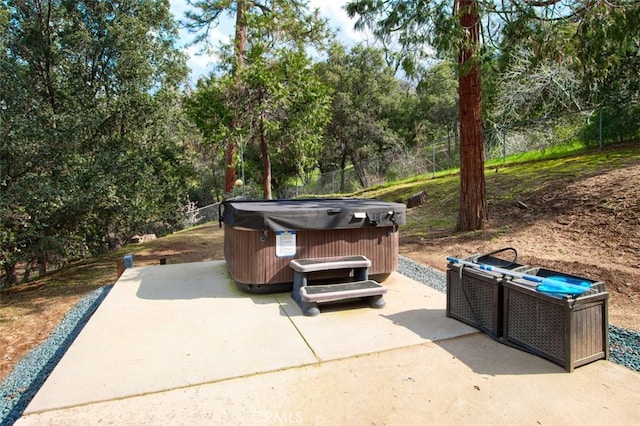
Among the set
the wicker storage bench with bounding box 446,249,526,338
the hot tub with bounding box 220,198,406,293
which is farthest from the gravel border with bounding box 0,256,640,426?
the hot tub with bounding box 220,198,406,293

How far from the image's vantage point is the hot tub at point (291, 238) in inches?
147

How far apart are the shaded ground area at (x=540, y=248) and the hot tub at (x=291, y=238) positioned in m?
1.76

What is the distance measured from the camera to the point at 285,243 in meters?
3.87

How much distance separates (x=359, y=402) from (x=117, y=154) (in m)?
7.08

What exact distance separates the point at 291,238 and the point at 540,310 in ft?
7.38

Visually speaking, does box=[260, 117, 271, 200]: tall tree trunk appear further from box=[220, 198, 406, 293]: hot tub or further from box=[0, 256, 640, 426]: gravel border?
box=[0, 256, 640, 426]: gravel border

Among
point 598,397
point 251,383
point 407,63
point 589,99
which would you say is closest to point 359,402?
point 251,383

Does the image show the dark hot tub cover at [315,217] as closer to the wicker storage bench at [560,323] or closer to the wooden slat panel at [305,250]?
the wooden slat panel at [305,250]

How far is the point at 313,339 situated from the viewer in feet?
9.28

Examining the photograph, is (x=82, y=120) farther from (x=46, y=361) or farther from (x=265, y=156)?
(x=46, y=361)

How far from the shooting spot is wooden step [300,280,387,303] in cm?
329

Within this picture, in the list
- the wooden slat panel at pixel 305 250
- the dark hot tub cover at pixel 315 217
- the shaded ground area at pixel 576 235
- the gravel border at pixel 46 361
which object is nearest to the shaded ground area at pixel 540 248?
the shaded ground area at pixel 576 235

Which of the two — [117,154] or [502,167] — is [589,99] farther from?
[117,154]

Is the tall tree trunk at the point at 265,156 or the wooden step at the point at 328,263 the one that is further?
the tall tree trunk at the point at 265,156
